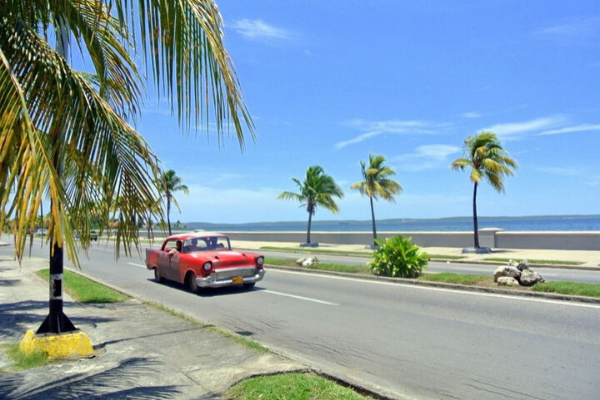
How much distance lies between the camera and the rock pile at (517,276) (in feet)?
37.8

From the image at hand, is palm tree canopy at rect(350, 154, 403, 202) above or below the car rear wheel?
above

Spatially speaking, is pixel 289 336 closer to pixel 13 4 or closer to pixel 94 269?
pixel 13 4

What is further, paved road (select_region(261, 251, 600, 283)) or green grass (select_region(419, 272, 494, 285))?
paved road (select_region(261, 251, 600, 283))

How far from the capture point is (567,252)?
23.5 m

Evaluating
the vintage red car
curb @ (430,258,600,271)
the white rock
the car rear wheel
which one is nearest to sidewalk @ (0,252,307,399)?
the vintage red car

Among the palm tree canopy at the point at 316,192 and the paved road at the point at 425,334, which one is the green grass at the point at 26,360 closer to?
the paved road at the point at 425,334

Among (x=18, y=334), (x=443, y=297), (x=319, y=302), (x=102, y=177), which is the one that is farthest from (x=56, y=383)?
(x=443, y=297)

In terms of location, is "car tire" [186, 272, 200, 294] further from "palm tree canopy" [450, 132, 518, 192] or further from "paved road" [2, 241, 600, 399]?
"palm tree canopy" [450, 132, 518, 192]

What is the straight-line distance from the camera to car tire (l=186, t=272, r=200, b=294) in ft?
41.5

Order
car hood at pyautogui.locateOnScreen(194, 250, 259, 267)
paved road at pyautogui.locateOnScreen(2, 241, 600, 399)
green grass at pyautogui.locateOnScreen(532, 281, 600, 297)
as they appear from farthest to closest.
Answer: car hood at pyautogui.locateOnScreen(194, 250, 259, 267)
green grass at pyautogui.locateOnScreen(532, 281, 600, 297)
paved road at pyautogui.locateOnScreen(2, 241, 600, 399)

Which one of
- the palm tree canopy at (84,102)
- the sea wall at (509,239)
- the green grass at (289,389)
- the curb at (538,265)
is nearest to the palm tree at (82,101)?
the palm tree canopy at (84,102)

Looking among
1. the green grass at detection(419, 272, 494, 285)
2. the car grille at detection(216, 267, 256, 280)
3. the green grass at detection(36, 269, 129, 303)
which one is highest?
the car grille at detection(216, 267, 256, 280)

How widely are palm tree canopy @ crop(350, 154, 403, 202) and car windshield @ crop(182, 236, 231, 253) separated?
734 inches

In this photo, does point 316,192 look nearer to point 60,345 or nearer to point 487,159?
point 487,159
